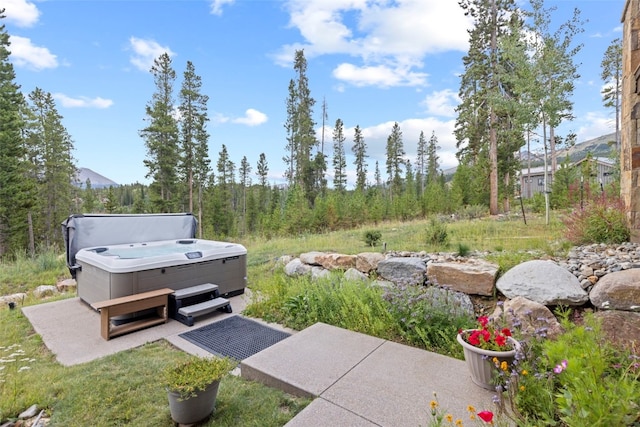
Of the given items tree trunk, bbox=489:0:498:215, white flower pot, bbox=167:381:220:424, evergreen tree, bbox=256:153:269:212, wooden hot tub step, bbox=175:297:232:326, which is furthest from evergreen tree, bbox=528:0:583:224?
evergreen tree, bbox=256:153:269:212

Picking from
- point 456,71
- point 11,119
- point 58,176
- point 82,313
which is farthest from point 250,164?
point 82,313

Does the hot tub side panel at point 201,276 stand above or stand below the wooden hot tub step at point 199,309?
above

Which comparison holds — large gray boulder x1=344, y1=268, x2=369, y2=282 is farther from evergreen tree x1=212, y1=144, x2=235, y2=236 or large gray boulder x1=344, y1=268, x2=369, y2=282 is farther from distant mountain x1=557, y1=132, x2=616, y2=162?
evergreen tree x1=212, y1=144, x2=235, y2=236

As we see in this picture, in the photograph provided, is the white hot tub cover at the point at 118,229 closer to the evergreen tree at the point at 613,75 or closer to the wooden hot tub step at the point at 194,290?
the wooden hot tub step at the point at 194,290

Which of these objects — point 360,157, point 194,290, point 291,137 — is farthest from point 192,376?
point 360,157

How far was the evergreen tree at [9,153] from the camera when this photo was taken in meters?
12.6

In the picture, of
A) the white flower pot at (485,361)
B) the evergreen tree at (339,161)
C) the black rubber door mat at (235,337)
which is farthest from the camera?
the evergreen tree at (339,161)

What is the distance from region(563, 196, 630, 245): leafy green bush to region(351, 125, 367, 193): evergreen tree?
84.4ft

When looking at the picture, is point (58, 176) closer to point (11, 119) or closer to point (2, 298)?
point (11, 119)

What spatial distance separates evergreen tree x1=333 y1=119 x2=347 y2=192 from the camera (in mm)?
27078

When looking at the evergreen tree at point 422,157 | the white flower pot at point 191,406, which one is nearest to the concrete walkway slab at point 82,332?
the white flower pot at point 191,406

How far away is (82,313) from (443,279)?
4.44 metres

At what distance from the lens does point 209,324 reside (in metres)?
3.49

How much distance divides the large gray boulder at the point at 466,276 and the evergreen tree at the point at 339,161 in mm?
23960
